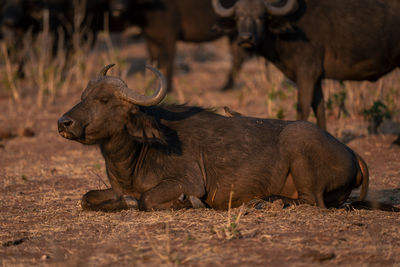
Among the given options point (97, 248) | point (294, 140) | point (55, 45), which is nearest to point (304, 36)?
point (294, 140)

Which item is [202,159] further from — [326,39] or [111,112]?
[326,39]

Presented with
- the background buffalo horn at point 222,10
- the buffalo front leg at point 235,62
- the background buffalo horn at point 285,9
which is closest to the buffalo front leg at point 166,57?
the buffalo front leg at point 235,62

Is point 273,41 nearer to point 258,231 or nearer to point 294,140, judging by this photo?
point 294,140

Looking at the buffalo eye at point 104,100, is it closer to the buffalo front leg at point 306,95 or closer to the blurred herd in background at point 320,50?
the blurred herd in background at point 320,50

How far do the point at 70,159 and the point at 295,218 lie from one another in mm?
4322

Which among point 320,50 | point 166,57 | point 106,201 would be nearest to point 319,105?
point 320,50

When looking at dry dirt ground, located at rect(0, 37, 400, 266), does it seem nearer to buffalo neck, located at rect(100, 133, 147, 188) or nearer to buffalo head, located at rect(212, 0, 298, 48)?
buffalo neck, located at rect(100, 133, 147, 188)

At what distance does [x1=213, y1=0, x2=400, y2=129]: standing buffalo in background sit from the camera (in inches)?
335

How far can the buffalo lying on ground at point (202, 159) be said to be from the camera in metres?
5.33

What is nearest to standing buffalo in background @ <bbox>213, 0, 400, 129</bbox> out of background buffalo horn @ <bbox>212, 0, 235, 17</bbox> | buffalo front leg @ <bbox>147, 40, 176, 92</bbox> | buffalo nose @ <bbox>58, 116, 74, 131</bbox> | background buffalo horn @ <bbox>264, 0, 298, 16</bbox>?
background buffalo horn @ <bbox>264, 0, 298, 16</bbox>

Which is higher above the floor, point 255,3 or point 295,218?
point 255,3

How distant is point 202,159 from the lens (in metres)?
5.58

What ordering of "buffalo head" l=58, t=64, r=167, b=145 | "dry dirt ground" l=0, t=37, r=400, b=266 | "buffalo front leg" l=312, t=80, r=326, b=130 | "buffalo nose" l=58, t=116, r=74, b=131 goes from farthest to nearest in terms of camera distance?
"buffalo front leg" l=312, t=80, r=326, b=130, "buffalo head" l=58, t=64, r=167, b=145, "buffalo nose" l=58, t=116, r=74, b=131, "dry dirt ground" l=0, t=37, r=400, b=266

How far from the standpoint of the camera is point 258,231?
14.9ft
